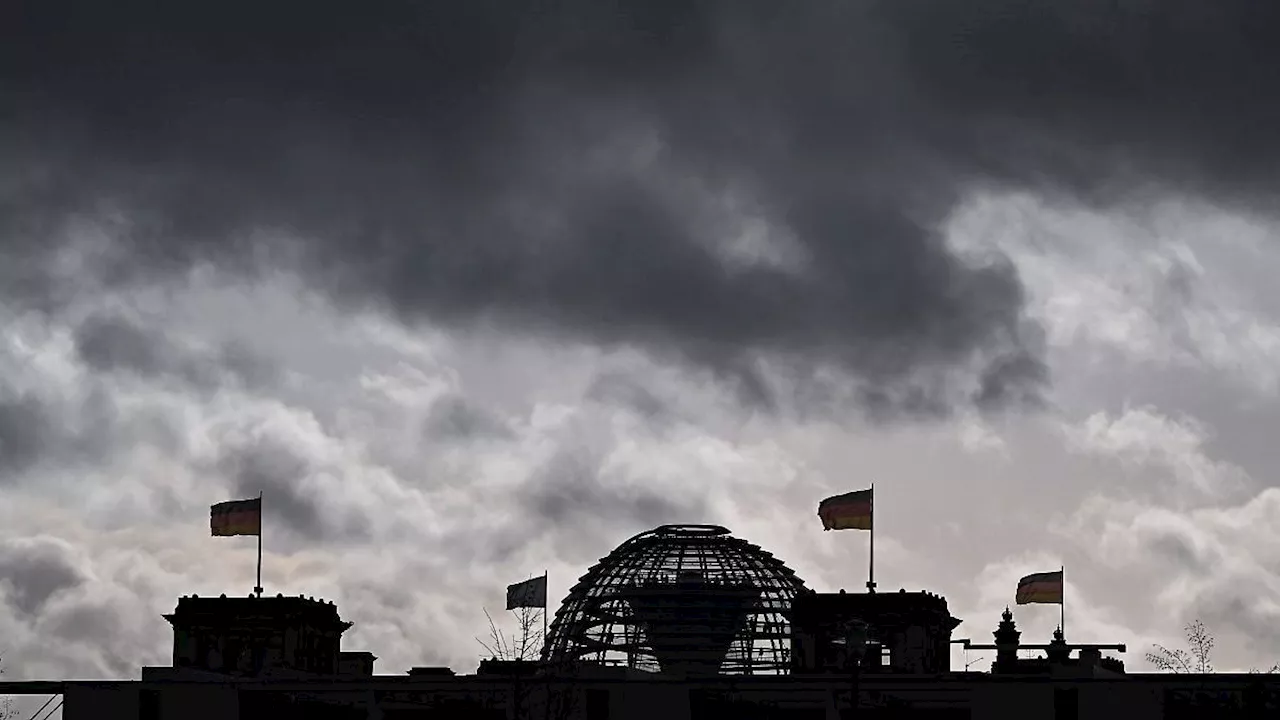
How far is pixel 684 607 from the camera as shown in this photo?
129 metres

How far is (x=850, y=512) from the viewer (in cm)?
11300

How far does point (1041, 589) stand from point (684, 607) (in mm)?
24885

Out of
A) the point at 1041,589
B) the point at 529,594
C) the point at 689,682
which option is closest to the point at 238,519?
the point at 529,594

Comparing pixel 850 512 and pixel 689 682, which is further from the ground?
pixel 850 512

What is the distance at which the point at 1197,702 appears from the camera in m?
98.8

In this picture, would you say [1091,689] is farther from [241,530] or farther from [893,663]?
[241,530]

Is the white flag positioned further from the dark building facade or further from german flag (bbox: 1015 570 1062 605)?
german flag (bbox: 1015 570 1062 605)

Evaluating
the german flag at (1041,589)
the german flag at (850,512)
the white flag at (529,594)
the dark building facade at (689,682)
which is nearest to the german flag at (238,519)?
the dark building facade at (689,682)

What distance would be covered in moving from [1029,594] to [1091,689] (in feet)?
42.9

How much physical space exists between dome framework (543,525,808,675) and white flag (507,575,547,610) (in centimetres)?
1333

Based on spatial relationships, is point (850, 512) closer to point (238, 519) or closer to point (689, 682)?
point (689, 682)

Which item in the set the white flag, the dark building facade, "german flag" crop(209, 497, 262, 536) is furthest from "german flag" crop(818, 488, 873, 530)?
"german flag" crop(209, 497, 262, 536)

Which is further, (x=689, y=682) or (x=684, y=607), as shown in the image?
(x=684, y=607)

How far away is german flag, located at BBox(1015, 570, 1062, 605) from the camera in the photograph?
11106 cm
